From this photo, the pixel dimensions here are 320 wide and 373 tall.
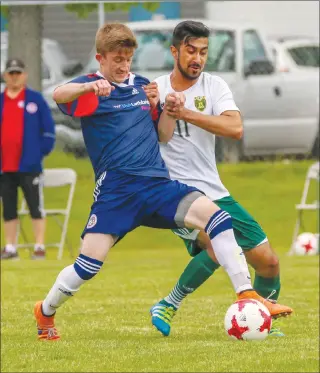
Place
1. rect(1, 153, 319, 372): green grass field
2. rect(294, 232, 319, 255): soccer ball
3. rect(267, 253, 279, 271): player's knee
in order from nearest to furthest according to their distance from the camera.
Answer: rect(1, 153, 319, 372): green grass field < rect(267, 253, 279, 271): player's knee < rect(294, 232, 319, 255): soccer ball

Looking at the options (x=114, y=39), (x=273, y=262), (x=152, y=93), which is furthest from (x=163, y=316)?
(x=114, y=39)

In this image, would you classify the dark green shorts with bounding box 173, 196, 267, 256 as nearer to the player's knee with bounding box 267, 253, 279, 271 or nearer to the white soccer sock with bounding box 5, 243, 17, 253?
the player's knee with bounding box 267, 253, 279, 271

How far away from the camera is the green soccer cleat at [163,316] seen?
8547mm

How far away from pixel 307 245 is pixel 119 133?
7821mm

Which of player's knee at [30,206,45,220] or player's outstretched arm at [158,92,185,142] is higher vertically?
player's outstretched arm at [158,92,185,142]

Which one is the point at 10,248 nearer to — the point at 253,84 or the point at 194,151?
the point at 253,84

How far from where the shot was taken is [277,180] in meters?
18.8

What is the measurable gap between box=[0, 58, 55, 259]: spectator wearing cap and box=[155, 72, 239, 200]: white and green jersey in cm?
664

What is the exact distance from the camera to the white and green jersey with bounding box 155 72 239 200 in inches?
324

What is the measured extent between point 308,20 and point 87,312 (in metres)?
9.54

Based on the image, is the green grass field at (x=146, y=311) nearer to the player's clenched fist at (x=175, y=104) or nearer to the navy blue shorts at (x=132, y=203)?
the navy blue shorts at (x=132, y=203)

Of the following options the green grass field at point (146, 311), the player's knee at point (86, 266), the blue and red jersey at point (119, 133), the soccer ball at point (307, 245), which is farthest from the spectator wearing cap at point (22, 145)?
the player's knee at point (86, 266)

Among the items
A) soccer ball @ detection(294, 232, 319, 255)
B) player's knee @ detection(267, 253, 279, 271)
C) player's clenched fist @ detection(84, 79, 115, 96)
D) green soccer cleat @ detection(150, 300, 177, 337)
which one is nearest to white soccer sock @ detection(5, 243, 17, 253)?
soccer ball @ detection(294, 232, 319, 255)

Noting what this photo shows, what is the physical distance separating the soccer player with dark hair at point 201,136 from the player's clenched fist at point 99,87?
0.46 metres
